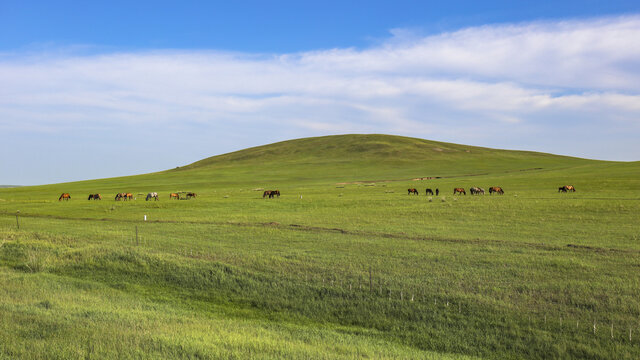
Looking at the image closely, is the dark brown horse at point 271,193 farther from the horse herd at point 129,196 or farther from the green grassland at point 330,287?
the green grassland at point 330,287

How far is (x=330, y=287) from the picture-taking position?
15219 millimetres

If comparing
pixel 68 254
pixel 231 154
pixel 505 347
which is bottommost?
pixel 505 347

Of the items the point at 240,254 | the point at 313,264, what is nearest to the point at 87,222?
the point at 240,254

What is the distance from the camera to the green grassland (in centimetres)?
1062

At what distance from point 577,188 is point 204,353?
182ft

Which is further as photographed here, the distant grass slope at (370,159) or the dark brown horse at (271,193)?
the distant grass slope at (370,159)

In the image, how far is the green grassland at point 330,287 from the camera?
10.6 metres

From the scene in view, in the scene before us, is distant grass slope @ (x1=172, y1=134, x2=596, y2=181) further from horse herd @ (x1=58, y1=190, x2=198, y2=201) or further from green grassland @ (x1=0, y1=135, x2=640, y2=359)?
green grassland @ (x1=0, y1=135, x2=640, y2=359)

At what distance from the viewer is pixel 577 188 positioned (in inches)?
2122

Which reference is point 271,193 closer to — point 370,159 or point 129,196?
point 129,196

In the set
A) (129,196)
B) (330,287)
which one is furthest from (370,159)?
(330,287)

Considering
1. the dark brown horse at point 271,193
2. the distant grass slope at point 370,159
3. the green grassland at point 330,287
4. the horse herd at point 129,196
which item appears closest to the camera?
the green grassland at point 330,287

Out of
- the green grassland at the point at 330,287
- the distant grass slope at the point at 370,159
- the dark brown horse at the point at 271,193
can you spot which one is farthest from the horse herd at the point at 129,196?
the distant grass slope at the point at 370,159

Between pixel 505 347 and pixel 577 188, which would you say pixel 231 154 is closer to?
pixel 577 188
